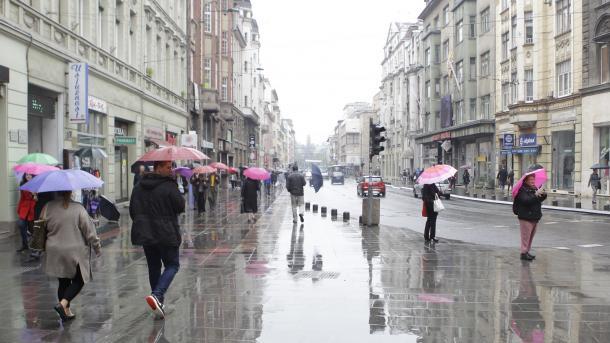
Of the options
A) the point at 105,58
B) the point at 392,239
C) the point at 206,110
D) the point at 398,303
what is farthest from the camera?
Answer: the point at 206,110

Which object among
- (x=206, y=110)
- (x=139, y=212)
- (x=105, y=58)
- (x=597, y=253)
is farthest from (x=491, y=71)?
(x=139, y=212)

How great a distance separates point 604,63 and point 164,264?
29.6 meters

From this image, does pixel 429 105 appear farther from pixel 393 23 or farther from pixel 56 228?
pixel 56 228

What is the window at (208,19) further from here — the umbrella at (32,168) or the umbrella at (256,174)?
the umbrella at (32,168)

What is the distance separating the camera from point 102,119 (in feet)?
72.0

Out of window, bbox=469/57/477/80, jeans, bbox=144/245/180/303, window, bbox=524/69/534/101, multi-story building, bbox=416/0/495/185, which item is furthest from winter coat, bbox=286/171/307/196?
window, bbox=469/57/477/80

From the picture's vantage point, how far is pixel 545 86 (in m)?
35.8

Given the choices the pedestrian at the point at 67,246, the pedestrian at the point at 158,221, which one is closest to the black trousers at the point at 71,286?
the pedestrian at the point at 67,246

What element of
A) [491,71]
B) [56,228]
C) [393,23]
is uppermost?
[393,23]

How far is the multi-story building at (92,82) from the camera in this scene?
14328mm

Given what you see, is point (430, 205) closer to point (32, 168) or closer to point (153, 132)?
point (32, 168)

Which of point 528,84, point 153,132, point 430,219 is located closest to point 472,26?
point 528,84

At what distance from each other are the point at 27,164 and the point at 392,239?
27.4 ft

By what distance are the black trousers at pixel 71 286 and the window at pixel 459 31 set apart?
48.4 m
